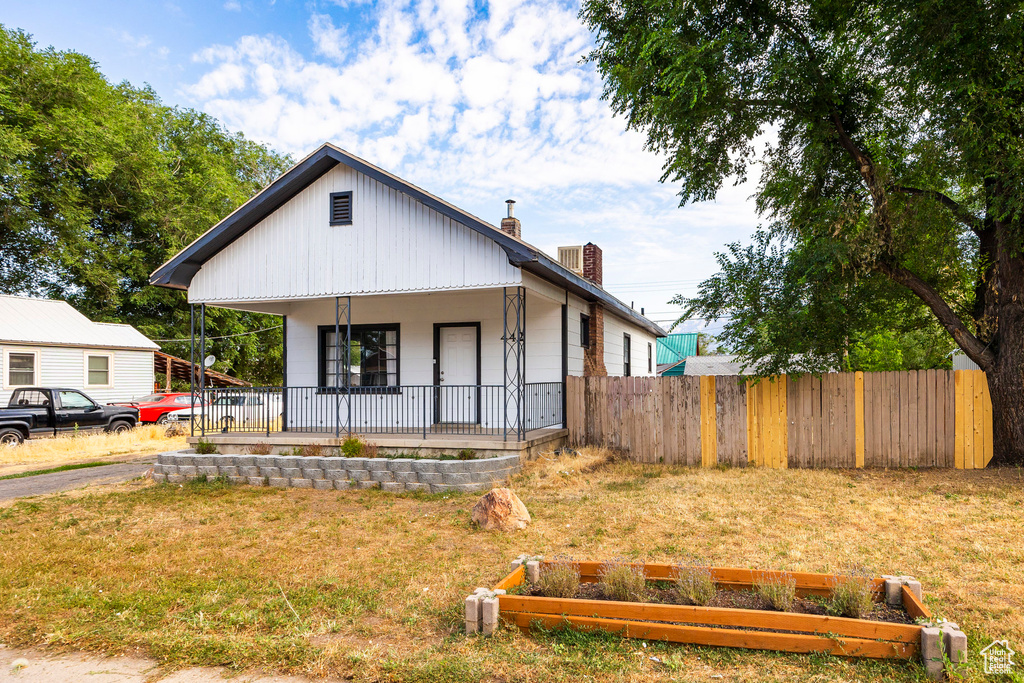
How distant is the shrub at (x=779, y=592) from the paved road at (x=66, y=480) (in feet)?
38.0

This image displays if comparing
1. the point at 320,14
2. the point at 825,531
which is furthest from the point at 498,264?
the point at 320,14

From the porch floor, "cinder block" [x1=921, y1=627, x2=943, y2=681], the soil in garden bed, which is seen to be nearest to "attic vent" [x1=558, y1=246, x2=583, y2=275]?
the porch floor

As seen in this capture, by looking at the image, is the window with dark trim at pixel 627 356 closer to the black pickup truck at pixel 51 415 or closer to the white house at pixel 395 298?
the white house at pixel 395 298

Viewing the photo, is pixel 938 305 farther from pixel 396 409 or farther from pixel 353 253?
pixel 353 253

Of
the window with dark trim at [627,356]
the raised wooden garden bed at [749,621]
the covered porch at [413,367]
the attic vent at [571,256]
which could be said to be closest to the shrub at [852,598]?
the raised wooden garden bed at [749,621]

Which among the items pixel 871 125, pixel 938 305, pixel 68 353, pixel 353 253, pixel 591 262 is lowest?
pixel 68 353

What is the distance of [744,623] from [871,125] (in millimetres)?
10780

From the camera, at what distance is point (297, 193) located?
40.8 feet

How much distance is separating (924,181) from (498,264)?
25.5 ft

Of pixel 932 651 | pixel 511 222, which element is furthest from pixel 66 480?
pixel 932 651

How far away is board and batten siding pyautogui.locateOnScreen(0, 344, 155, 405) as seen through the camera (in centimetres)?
2053

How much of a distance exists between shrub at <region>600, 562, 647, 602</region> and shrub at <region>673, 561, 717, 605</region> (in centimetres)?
28

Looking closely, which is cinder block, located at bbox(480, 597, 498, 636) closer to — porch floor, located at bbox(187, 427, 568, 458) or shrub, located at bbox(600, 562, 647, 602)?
shrub, located at bbox(600, 562, 647, 602)

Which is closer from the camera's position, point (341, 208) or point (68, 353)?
point (341, 208)
